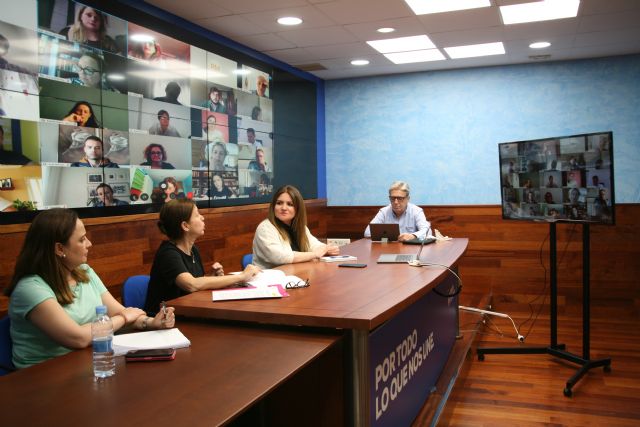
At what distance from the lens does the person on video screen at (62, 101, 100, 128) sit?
3476mm

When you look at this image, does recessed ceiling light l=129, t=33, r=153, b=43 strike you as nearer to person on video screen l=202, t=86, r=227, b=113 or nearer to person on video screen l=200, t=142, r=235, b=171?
person on video screen l=202, t=86, r=227, b=113

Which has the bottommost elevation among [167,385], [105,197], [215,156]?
[167,385]

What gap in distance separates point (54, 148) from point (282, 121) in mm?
3002

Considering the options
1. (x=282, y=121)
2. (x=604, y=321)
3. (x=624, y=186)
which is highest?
(x=282, y=121)

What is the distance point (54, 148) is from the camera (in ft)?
11.1

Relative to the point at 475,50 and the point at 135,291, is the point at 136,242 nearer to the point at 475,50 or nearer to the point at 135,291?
the point at 135,291

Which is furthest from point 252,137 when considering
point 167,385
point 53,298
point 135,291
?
point 167,385

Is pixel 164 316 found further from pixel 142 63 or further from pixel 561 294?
pixel 561 294

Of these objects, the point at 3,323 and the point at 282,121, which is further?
the point at 282,121

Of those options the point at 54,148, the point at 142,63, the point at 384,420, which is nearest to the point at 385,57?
the point at 142,63

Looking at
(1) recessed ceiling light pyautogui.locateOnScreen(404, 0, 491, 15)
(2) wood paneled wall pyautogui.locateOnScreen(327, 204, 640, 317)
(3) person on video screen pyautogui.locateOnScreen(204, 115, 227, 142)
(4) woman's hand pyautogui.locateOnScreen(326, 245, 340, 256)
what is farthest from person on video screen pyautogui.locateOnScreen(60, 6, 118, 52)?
(2) wood paneled wall pyautogui.locateOnScreen(327, 204, 640, 317)

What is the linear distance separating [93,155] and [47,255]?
165 centimetres

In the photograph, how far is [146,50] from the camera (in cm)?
411

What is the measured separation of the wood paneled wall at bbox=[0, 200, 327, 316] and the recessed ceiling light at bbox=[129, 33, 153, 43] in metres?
1.25
